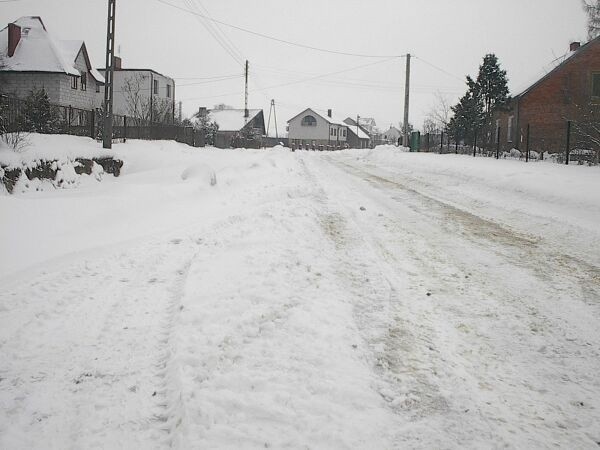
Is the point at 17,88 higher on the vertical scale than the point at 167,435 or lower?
higher

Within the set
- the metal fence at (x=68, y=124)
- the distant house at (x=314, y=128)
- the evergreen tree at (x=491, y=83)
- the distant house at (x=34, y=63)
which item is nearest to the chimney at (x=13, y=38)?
the distant house at (x=34, y=63)

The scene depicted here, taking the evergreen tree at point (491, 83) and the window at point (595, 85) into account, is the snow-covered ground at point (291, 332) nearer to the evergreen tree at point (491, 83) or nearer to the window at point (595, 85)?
the window at point (595, 85)

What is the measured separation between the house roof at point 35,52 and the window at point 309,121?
5219cm

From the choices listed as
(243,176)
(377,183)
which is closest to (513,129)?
(377,183)

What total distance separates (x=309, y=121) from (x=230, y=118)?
1831 centimetres

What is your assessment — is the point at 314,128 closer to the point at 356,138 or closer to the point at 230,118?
the point at 356,138

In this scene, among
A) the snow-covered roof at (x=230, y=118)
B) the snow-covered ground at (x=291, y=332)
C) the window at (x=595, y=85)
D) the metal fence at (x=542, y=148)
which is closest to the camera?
the snow-covered ground at (x=291, y=332)

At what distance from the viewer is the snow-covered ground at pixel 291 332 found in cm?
234

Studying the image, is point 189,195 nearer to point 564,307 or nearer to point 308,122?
point 564,307

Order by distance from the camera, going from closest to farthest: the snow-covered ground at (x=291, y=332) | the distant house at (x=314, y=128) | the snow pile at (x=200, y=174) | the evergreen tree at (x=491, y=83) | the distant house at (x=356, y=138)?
1. the snow-covered ground at (x=291, y=332)
2. the snow pile at (x=200, y=174)
3. the evergreen tree at (x=491, y=83)
4. the distant house at (x=314, y=128)
5. the distant house at (x=356, y=138)

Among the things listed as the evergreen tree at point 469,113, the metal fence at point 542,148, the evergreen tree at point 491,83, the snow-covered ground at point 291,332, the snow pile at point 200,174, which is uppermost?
the evergreen tree at point 491,83

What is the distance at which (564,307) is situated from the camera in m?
3.94

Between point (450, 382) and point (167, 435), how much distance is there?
1.75 meters

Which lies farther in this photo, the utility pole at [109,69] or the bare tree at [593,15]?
the bare tree at [593,15]
